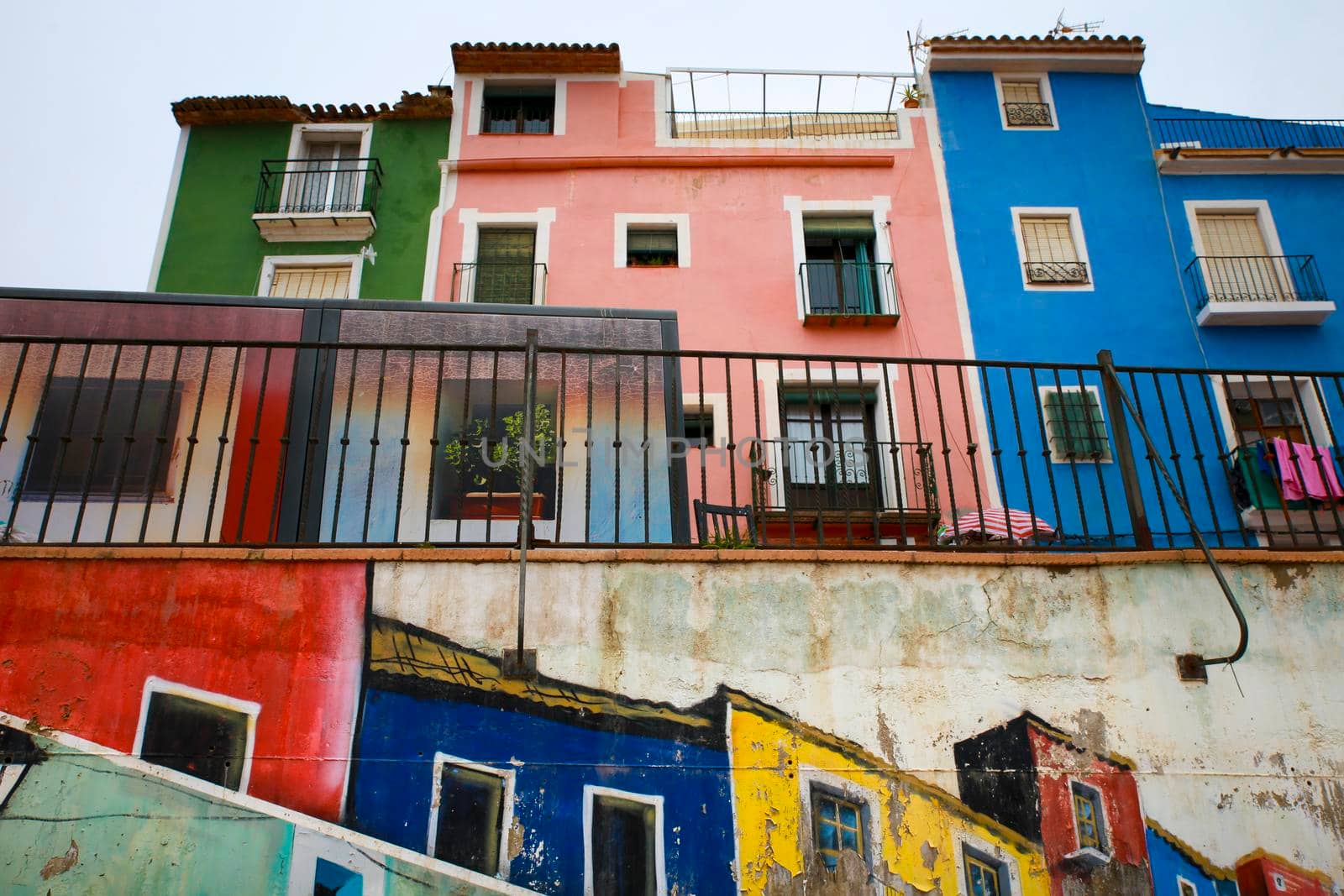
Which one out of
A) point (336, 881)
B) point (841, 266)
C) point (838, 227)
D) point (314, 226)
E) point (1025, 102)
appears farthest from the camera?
point (1025, 102)

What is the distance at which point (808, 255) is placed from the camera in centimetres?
1480

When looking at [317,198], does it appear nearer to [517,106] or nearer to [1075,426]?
[517,106]

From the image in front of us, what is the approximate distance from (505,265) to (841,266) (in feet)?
18.2

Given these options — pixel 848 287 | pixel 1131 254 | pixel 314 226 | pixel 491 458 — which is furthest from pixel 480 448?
pixel 1131 254

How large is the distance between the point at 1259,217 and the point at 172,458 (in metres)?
16.5

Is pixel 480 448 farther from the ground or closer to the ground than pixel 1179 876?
farther from the ground

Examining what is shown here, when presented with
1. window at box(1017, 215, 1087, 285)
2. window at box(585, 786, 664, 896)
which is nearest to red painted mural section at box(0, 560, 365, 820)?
window at box(585, 786, 664, 896)

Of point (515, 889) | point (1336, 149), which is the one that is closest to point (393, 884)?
point (515, 889)

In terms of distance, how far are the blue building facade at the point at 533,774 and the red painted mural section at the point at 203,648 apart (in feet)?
0.64

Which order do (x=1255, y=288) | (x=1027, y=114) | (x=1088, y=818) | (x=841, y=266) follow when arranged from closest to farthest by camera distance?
1. (x=1088, y=818)
2. (x=1255, y=288)
3. (x=841, y=266)
4. (x=1027, y=114)

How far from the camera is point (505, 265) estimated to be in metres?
14.4

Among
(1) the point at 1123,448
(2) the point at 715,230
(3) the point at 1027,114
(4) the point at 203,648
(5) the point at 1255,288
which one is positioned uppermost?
(3) the point at 1027,114

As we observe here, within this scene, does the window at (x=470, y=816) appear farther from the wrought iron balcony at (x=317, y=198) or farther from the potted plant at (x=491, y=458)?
the wrought iron balcony at (x=317, y=198)

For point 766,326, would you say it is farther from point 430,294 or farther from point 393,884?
point 393,884
